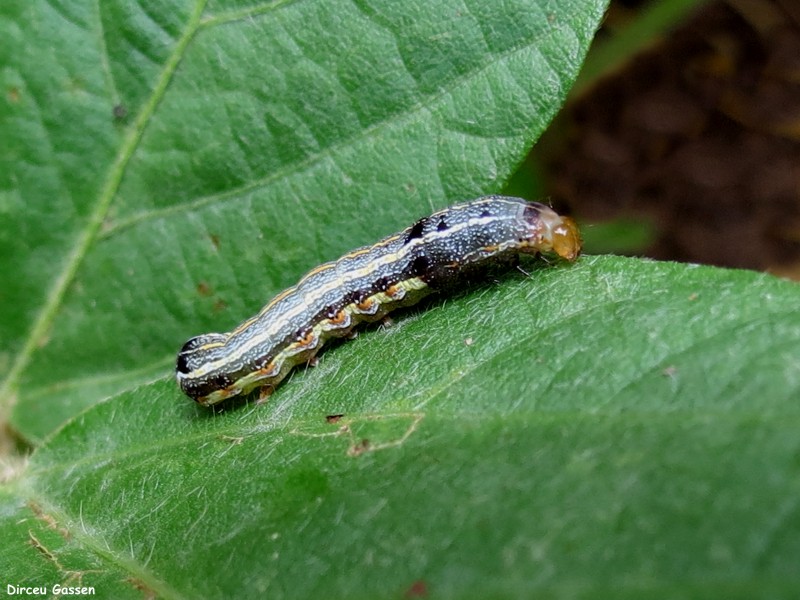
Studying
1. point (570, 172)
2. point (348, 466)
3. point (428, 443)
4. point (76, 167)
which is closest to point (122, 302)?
point (76, 167)

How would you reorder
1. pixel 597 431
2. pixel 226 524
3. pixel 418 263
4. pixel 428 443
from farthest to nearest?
pixel 418 263
pixel 226 524
pixel 428 443
pixel 597 431

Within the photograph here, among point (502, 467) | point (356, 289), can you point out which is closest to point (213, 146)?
point (356, 289)

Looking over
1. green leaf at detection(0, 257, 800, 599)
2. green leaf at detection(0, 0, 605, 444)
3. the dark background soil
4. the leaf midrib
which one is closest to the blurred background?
the dark background soil

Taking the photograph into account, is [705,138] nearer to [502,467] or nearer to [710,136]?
[710,136]

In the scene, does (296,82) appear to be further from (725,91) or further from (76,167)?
(725,91)

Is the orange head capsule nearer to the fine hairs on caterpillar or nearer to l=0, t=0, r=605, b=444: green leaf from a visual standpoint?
the fine hairs on caterpillar

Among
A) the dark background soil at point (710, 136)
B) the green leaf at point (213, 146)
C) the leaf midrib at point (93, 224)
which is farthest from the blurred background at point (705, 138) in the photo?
the leaf midrib at point (93, 224)

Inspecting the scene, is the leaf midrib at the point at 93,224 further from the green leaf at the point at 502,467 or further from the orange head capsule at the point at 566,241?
the orange head capsule at the point at 566,241
